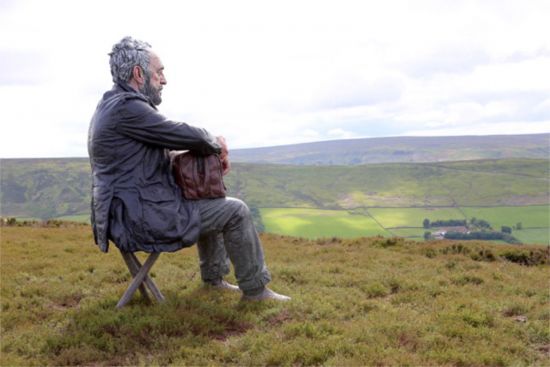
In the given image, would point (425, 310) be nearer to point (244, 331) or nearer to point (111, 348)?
point (244, 331)

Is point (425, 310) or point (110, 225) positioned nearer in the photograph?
point (110, 225)

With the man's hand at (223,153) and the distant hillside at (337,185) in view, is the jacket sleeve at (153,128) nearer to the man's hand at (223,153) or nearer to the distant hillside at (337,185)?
the man's hand at (223,153)

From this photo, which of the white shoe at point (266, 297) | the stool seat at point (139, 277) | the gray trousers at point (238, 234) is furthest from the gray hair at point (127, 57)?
→ the white shoe at point (266, 297)

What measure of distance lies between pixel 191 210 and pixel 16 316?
2.96 m

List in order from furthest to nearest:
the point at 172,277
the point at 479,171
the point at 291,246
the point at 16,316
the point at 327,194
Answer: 1. the point at 479,171
2. the point at 327,194
3. the point at 291,246
4. the point at 172,277
5. the point at 16,316

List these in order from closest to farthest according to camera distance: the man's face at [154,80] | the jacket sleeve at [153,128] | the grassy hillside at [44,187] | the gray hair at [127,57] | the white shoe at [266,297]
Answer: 1. the jacket sleeve at [153,128]
2. the gray hair at [127,57]
3. the man's face at [154,80]
4. the white shoe at [266,297]
5. the grassy hillside at [44,187]

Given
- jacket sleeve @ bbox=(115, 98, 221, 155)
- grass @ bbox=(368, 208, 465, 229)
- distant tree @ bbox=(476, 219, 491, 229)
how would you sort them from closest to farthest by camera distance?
jacket sleeve @ bbox=(115, 98, 221, 155)
distant tree @ bbox=(476, 219, 491, 229)
grass @ bbox=(368, 208, 465, 229)

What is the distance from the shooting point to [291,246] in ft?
48.7

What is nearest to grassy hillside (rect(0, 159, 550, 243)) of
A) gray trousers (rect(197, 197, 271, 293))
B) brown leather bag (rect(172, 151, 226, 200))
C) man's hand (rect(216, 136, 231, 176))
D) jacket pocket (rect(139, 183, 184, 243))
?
gray trousers (rect(197, 197, 271, 293))

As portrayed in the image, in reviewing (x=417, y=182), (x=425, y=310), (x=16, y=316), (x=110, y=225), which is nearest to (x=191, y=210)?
(x=110, y=225)

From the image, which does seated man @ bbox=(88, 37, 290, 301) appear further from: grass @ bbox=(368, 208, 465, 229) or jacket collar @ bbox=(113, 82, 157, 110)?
grass @ bbox=(368, 208, 465, 229)

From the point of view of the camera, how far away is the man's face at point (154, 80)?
709 cm

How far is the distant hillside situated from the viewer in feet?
407

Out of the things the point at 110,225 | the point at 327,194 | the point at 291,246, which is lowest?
the point at 327,194
